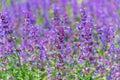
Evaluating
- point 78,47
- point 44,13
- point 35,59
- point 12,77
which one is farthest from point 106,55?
point 44,13

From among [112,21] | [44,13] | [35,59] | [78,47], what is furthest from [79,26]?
[44,13]

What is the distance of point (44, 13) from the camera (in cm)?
850

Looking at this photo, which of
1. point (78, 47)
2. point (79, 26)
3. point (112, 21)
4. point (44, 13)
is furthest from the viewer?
point (44, 13)

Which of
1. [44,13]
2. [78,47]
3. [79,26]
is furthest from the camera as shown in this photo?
[44,13]

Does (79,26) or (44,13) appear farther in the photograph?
(44,13)

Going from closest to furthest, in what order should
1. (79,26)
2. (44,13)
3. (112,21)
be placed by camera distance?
(79,26)
(112,21)
(44,13)

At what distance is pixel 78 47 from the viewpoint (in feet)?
19.2

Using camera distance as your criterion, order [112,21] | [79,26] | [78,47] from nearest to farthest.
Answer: [79,26], [78,47], [112,21]

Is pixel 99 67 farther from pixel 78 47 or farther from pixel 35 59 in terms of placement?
pixel 35 59

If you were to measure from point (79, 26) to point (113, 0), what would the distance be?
10.6 feet

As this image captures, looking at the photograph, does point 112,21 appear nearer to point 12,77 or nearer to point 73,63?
point 73,63

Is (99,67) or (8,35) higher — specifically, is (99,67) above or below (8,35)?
below

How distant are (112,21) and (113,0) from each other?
3.53 feet

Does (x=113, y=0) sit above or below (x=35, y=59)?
above
